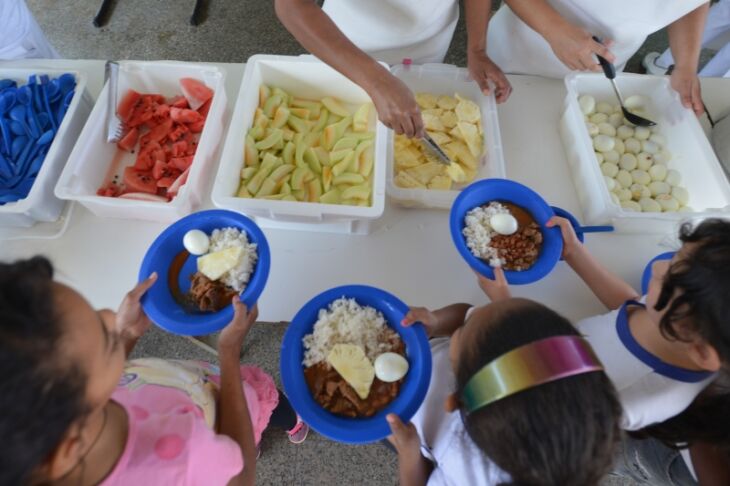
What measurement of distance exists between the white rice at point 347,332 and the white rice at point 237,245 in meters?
0.14

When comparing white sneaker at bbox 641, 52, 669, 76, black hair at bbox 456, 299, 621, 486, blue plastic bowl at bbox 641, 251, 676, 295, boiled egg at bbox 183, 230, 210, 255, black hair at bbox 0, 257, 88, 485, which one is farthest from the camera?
white sneaker at bbox 641, 52, 669, 76

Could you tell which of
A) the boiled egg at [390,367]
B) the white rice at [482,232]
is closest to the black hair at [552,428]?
the boiled egg at [390,367]

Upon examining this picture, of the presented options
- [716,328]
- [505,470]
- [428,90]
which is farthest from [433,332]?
[428,90]

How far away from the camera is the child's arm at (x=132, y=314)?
688mm

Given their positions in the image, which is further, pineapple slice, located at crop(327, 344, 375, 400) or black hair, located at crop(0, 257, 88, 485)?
pineapple slice, located at crop(327, 344, 375, 400)

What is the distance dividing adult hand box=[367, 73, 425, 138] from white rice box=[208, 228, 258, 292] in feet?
1.16

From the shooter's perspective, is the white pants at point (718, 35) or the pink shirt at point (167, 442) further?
the white pants at point (718, 35)

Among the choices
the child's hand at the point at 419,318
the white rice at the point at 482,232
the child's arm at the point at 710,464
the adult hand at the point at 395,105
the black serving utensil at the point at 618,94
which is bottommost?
the child's arm at the point at 710,464

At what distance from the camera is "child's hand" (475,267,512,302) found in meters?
0.74

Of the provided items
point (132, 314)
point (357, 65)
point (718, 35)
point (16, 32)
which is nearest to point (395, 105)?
point (357, 65)

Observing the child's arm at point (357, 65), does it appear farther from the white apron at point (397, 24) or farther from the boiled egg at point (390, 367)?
the boiled egg at point (390, 367)

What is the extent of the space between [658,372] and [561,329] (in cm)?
28

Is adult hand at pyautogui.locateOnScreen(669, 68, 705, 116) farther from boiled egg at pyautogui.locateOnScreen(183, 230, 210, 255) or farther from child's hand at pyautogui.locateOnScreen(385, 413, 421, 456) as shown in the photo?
boiled egg at pyautogui.locateOnScreen(183, 230, 210, 255)

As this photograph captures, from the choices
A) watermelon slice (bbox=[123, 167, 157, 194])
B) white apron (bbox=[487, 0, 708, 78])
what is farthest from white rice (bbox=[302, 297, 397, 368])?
white apron (bbox=[487, 0, 708, 78])
